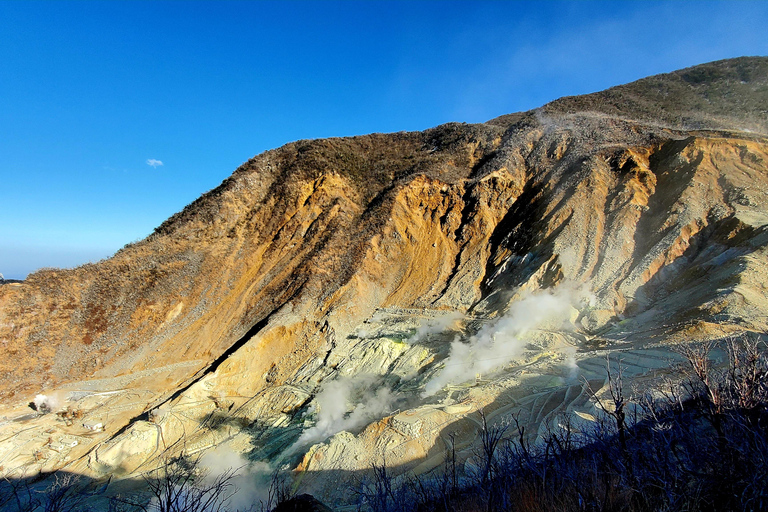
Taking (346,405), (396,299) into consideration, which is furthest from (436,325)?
(346,405)

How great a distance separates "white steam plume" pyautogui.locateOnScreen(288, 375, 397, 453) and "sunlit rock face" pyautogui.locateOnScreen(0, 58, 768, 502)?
0.28ft

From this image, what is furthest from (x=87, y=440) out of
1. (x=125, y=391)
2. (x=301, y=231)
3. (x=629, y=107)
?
(x=629, y=107)

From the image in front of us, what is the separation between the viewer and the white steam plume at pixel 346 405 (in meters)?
10.9

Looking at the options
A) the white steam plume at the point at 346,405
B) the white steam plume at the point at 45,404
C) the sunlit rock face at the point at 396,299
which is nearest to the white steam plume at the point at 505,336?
the sunlit rock face at the point at 396,299

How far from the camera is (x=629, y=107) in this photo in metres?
26.4

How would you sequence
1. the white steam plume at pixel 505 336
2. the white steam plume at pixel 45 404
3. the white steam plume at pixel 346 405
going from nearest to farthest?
1. the white steam plume at pixel 346 405
2. the white steam plume at pixel 505 336
3. the white steam plume at pixel 45 404

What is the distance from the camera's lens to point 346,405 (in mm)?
12492

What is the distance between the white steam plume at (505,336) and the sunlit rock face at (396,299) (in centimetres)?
10

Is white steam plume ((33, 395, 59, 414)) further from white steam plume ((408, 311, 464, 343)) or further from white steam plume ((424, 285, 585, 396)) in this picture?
white steam plume ((424, 285, 585, 396))

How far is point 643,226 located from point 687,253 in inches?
88.7

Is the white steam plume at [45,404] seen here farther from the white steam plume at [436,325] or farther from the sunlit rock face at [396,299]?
the white steam plume at [436,325]

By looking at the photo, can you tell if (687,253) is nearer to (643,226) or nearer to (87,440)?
(643,226)

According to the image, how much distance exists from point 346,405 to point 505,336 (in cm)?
628

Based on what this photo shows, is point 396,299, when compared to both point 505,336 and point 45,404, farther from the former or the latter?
point 45,404
